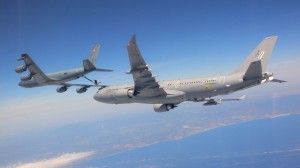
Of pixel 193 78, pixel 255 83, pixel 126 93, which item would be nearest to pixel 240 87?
pixel 255 83

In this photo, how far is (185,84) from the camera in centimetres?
3250

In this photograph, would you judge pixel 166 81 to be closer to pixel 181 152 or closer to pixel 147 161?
pixel 147 161

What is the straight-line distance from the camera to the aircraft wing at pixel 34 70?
3822 cm

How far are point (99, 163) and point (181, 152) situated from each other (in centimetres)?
5490

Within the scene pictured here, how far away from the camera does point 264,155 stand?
143375 millimetres

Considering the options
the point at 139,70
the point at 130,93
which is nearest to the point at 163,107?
the point at 130,93

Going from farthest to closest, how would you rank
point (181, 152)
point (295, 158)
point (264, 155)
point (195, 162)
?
point (181, 152) < point (195, 162) < point (264, 155) < point (295, 158)

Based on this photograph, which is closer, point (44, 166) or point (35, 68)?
point (35, 68)

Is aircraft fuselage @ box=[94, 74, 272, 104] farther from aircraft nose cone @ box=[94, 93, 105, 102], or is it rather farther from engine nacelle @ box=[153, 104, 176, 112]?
engine nacelle @ box=[153, 104, 176, 112]

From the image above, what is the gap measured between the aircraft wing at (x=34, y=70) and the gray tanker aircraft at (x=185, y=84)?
10942 mm

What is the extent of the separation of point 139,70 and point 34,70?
2099 centimetres

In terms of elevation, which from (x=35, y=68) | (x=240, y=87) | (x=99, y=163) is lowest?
(x=99, y=163)

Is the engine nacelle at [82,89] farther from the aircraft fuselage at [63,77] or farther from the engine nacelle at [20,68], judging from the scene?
the engine nacelle at [20,68]

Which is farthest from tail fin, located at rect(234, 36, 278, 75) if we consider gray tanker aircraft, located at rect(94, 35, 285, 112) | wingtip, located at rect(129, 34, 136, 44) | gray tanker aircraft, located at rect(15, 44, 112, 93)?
gray tanker aircraft, located at rect(15, 44, 112, 93)
